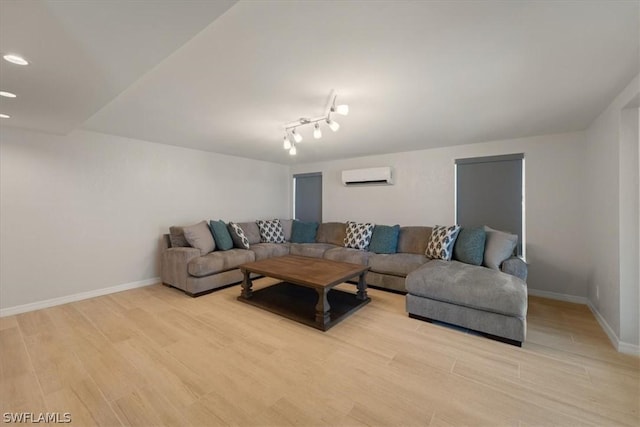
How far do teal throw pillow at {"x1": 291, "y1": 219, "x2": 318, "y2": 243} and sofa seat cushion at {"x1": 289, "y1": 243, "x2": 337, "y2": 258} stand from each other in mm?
267

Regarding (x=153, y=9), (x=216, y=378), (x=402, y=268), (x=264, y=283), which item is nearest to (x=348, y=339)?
(x=216, y=378)

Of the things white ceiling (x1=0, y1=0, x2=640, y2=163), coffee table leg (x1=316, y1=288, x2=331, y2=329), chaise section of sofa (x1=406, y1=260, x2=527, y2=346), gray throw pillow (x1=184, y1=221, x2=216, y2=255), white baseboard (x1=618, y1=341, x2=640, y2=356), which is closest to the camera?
white ceiling (x1=0, y1=0, x2=640, y2=163)

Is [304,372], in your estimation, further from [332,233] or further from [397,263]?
[332,233]

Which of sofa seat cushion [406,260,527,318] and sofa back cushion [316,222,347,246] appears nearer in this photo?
sofa seat cushion [406,260,527,318]

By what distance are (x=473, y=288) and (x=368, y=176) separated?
2815mm

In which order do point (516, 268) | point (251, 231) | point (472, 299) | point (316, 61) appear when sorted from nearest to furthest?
point (316, 61)
point (472, 299)
point (516, 268)
point (251, 231)

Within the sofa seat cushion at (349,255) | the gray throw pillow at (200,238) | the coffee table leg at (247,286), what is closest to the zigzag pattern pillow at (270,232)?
the gray throw pillow at (200,238)

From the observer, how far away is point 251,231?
4895 mm

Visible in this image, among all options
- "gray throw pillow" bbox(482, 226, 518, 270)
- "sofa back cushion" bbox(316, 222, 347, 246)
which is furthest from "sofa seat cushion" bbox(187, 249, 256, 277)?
"gray throw pillow" bbox(482, 226, 518, 270)

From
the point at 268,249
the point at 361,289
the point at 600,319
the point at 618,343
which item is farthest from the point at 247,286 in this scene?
the point at 600,319

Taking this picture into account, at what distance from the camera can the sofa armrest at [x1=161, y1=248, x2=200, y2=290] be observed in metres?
3.50

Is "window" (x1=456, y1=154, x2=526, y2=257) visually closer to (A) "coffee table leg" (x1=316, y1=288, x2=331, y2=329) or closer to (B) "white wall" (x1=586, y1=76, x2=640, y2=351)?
(B) "white wall" (x1=586, y1=76, x2=640, y2=351)

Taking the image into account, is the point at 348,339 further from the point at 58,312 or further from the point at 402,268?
the point at 58,312

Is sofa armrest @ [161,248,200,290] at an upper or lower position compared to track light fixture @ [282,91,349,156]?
lower
